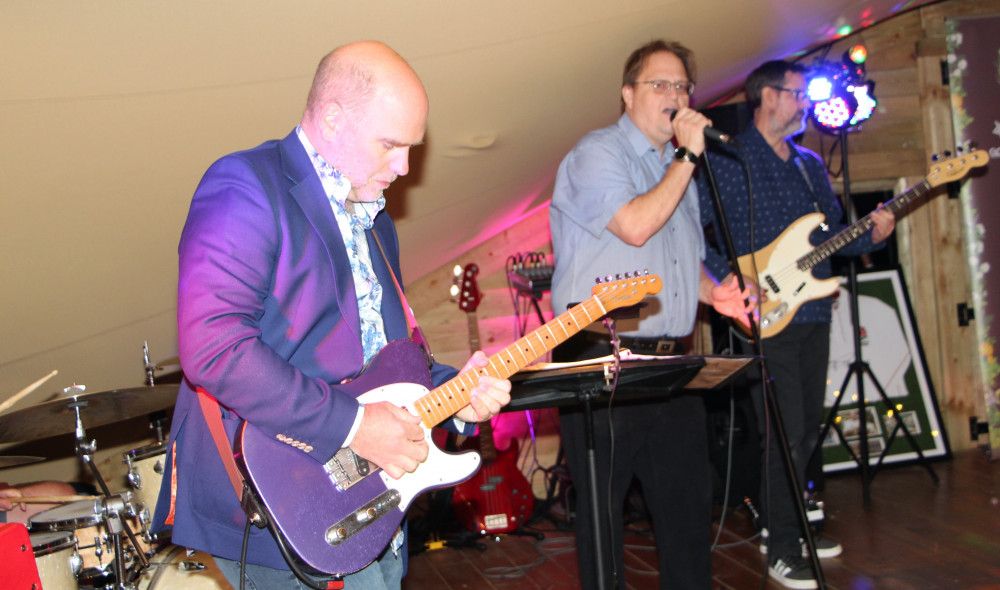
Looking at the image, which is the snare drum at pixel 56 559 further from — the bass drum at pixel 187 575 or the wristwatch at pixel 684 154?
the wristwatch at pixel 684 154

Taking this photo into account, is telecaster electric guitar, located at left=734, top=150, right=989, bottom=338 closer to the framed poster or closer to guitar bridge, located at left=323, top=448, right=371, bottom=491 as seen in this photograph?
the framed poster

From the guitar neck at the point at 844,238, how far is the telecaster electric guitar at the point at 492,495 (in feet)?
6.03

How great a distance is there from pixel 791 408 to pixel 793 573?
0.68 meters

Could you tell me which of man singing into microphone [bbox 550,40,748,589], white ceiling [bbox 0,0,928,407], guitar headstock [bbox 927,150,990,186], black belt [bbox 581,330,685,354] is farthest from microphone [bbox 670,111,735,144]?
guitar headstock [bbox 927,150,990,186]

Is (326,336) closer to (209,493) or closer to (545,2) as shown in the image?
(209,493)

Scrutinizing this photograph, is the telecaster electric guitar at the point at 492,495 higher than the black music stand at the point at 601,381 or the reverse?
the reverse

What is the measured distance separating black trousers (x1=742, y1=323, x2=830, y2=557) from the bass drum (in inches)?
84.3

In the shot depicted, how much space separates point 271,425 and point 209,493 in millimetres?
189

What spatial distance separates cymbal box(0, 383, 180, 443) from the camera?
250 cm

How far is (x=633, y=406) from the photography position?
2525 mm

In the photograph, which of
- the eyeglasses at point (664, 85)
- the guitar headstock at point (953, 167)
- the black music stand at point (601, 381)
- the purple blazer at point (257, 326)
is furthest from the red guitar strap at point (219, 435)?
the guitar headstock at point (953, 167)

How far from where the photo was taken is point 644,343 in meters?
2.54

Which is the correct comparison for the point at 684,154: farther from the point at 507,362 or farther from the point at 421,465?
the point at 421,465

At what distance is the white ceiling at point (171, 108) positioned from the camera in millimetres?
1472
